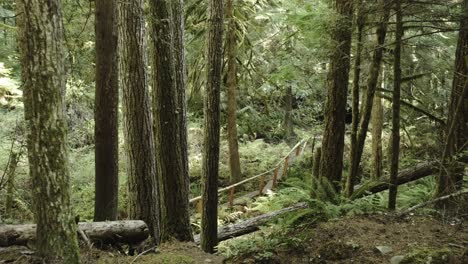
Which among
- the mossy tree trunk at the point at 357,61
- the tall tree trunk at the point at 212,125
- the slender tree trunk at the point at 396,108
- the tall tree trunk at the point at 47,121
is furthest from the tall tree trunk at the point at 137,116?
the slender tree trunk at the point at 396,108

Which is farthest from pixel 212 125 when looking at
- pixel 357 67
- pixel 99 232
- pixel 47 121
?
pixel 47 121

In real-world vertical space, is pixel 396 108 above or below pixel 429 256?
above

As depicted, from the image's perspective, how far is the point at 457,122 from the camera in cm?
709

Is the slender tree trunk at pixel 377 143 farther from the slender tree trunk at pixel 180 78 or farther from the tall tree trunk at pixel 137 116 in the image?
the tall tree trunk at pixel 137 116

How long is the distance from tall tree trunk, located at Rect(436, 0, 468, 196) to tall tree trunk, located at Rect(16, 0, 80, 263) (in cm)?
584

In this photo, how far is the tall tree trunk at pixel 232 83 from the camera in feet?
44.9

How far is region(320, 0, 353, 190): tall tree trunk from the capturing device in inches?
308

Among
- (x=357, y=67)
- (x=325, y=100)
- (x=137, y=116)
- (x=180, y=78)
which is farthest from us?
(x=325, y=100)

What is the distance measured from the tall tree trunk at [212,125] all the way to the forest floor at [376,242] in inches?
98.3

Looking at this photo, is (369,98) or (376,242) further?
(369,98)

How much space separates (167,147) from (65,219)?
4.47 metres

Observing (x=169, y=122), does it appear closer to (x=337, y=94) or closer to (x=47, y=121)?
(x=337, y=94)

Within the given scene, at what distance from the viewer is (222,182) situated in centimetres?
1666

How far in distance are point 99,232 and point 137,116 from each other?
240 centimetres
